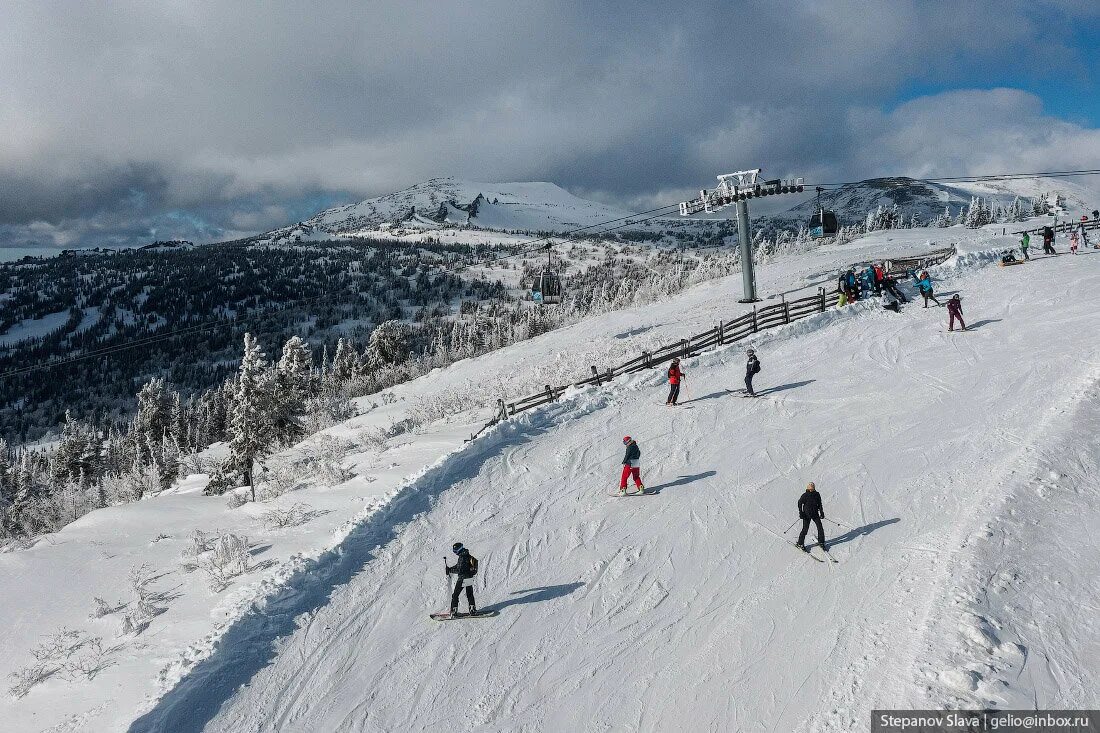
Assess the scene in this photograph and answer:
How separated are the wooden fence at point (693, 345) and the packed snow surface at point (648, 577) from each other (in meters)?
1.58

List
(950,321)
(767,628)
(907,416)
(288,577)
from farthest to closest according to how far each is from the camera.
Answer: (950,321) < (907,416) < (288,577) < (767,628)

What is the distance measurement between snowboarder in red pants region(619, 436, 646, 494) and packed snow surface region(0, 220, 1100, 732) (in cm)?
33

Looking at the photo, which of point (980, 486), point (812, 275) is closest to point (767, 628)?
point (980, 486)

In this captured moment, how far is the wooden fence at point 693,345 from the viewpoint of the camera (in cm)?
2148

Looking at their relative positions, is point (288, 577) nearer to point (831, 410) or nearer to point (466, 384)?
point (831, 410)

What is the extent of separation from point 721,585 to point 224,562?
35.2ft

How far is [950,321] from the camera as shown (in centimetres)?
2488

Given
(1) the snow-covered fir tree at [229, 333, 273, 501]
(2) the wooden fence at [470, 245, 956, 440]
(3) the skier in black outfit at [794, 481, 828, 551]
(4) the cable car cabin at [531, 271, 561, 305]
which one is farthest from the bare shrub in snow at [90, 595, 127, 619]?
(4) the cable car cabin at [531, 271, 561, 305]

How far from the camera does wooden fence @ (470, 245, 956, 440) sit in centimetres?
2148

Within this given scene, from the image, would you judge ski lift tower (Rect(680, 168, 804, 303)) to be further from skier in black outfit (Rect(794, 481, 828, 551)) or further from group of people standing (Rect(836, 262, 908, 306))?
skier in black outfit (Rect(794, 481, 828, 551))

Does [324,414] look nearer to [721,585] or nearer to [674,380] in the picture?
[674,380]

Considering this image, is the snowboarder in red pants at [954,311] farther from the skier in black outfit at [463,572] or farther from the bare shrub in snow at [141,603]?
the bare shrub in snow at [141,603]

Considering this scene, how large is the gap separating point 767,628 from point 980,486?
301 inches

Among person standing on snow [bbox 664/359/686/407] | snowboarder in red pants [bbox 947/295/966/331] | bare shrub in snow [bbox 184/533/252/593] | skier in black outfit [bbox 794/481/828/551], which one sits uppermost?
snowboarder in red pants [bbox 947/295/966/331]
